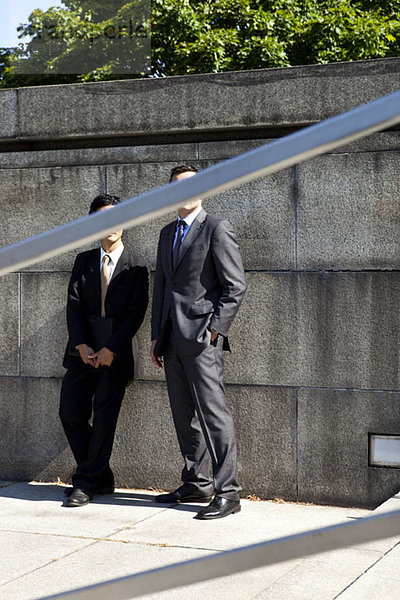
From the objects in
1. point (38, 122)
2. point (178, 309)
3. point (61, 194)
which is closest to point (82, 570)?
point (178, 309)

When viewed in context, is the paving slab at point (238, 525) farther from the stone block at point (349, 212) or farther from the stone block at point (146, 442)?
the stone block at point (349, 212)

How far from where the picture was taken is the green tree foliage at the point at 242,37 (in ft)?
63.9

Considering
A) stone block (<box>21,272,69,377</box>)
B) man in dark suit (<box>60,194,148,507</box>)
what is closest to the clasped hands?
man in dark suit (<box>60,194,148,507</box>)

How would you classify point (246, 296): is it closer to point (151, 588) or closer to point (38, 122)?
point (38, 122)

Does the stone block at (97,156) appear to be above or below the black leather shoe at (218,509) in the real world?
above

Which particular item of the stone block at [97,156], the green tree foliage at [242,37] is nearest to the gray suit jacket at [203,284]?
the stone block at [97,156]

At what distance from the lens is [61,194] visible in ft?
20.8

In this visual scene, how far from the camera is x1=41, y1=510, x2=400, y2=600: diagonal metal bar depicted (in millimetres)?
1401

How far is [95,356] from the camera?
5.74 meters

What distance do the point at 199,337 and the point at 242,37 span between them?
53.7 ft

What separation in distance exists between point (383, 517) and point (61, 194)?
524cm

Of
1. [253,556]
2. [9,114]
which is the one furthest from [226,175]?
[9,114]

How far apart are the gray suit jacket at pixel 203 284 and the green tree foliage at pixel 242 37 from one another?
48.4 feet

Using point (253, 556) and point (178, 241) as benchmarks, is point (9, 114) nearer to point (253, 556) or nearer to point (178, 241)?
point (178, 241)
